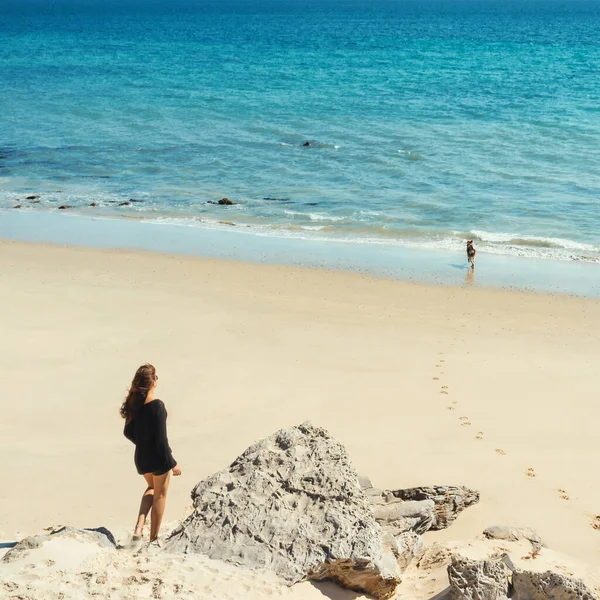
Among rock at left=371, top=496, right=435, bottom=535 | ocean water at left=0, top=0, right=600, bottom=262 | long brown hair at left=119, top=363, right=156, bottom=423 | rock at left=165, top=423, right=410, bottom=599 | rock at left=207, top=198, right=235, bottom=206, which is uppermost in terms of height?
ocean water at left=0, top=0, right=600, bottom=262

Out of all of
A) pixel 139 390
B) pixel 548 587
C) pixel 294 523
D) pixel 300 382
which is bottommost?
pixel 300 382

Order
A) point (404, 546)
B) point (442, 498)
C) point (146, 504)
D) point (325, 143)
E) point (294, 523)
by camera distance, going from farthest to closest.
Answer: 1. point (325, 143)
2. point (442, 498)
3. point (146, 504)
4. point (404, 546)
5. point (294, 523)

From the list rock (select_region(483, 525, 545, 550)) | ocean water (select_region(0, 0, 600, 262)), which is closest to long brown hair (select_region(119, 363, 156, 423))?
rock (select_region(483, 525, 545, 550))

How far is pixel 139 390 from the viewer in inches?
228

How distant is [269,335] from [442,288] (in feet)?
16.0

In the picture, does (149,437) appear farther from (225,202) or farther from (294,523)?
(225,202)

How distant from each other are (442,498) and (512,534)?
0.66 meters

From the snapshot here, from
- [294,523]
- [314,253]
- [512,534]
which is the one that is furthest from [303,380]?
[314,253]

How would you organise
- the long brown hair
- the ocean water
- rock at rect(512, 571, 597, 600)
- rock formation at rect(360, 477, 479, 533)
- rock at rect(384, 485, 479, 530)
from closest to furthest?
rock at rect(512, 571, 597, 600), the long brown hair, rock formation at rect(360, 477, 479, 533), rock at rect(384, 485, 479, 530), the ocean water

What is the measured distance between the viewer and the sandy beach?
23.8ft

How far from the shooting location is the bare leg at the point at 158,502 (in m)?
5.86

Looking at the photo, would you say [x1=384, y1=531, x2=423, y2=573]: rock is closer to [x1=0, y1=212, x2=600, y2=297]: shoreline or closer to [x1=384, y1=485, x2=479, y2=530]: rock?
[x1=384, y1=485, x2=479, y2=530]: rock

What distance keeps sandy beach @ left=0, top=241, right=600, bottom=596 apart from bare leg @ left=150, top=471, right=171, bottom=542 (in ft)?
2.32

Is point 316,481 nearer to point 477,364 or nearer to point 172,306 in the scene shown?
point 477,364
